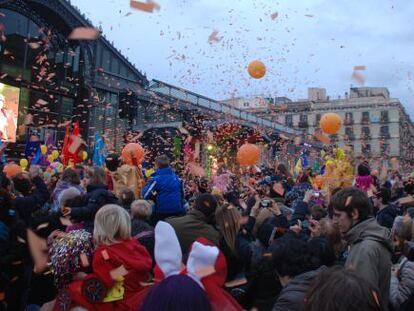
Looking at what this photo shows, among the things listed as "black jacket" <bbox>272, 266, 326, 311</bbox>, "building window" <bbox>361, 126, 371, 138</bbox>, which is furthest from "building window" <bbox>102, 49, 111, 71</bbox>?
"building window" <bbox>361, 126, 371, 138</bbox>

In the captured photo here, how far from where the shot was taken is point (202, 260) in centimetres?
201

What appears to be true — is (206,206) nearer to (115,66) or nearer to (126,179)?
(126,179)

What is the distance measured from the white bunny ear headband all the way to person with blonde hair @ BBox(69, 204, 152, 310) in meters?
1.27

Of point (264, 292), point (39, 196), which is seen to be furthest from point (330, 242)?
point (39, 196)

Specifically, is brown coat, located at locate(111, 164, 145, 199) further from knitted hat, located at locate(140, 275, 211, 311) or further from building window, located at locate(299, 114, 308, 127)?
building window, located at locate(299, 114, 308, 127)

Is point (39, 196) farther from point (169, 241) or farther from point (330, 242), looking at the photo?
point (169, 241)

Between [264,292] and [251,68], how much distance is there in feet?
21.4

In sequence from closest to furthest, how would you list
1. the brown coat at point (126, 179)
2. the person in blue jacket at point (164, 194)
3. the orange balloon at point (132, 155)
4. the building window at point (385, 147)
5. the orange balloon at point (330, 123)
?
the person in blue jacket at point (164, 194) → the brown coat at point (126, 179) → the orange balloon at point (132, 155) → the orange balloon at point (330, 123) → the building window at point (385, 147)

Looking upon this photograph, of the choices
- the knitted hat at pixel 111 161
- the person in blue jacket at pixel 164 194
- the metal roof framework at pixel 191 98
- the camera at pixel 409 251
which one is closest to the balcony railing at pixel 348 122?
the metal roof framework at pixel 191 98

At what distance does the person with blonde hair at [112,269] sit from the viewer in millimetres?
3184

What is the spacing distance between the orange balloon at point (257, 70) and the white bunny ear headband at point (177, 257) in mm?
7449

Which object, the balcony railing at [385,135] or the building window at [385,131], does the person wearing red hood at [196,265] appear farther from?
the balcony railing at [385,135]

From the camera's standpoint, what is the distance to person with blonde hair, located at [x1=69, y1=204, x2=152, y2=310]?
318cm

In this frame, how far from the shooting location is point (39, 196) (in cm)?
594
